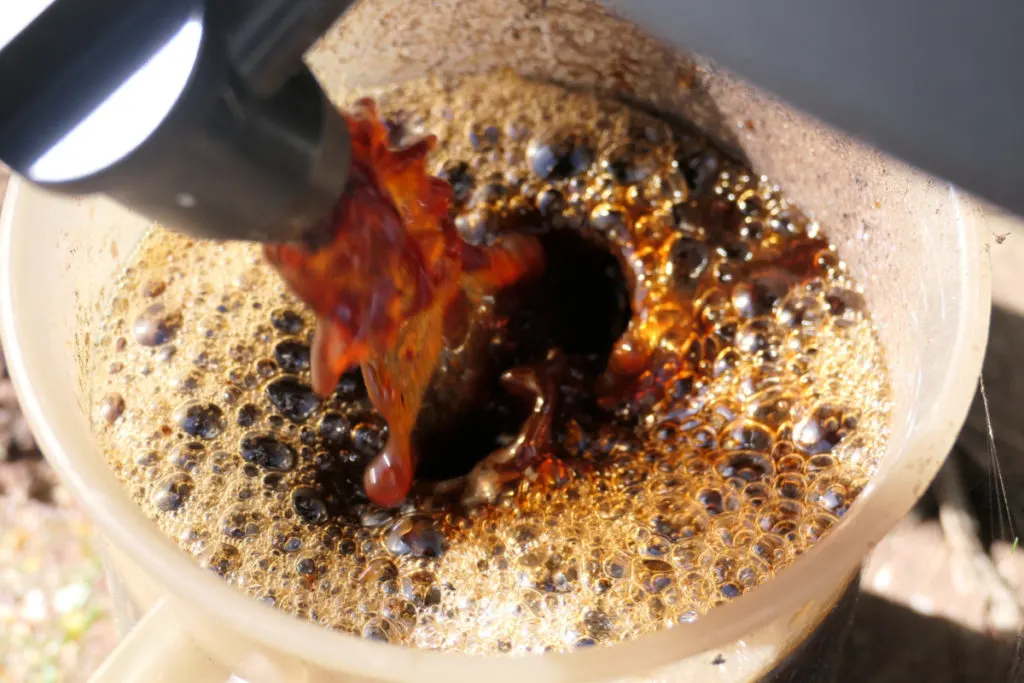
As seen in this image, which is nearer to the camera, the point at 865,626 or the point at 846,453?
the point at 846,453

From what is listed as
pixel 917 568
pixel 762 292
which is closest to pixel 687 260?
pixel 762 292

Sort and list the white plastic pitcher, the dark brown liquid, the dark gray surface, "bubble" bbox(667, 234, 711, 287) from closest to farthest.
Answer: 1. the dark gray surface
2. the white plastic pitcher
3. the dark brown liquid
4. "bubble" bbox(667, 234, 711, 287)

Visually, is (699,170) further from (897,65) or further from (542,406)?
(897,65)

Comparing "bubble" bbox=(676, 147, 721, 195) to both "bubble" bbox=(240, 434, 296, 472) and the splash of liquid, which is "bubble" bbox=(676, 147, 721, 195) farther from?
"bubble" bbox=(240, 434, 296, 472)

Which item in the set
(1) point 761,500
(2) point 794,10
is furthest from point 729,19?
(1) point 761,500

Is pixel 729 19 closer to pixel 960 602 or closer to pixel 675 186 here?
pixel 675 186

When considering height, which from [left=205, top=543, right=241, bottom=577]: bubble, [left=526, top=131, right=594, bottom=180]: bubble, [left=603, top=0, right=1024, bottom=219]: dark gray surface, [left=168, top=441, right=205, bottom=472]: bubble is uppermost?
[left=603, top=0, right=1024, bottom=219]: dark gray surface

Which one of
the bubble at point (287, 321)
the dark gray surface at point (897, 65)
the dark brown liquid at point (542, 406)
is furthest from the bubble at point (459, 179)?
the dark gray surface at point (897, 65)

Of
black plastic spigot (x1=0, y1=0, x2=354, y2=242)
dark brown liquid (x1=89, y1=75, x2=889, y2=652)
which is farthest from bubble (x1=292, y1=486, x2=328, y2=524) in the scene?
black plastic spigot (x1=0, y1=0, x2=354, y2=242)
